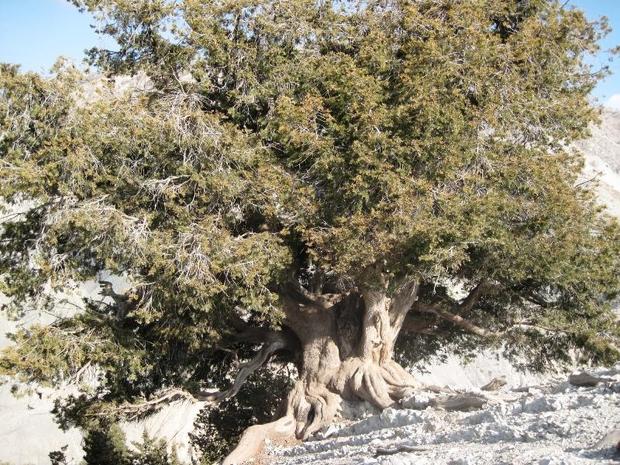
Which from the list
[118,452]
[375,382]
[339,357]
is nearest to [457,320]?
[339,357]

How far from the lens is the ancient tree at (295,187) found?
1405cm

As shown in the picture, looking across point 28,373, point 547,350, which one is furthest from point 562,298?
point 28,373

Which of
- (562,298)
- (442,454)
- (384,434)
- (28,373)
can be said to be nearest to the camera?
(442,454)

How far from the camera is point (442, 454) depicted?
29.6ft

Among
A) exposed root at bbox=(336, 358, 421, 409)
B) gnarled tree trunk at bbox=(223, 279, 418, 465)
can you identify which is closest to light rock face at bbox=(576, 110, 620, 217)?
gnarled tree trunk at bbox=(223, 279, 418, 465)

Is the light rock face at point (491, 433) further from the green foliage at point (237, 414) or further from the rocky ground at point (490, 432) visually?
the green foliage at point (237, 414)

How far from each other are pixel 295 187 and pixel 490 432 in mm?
6581

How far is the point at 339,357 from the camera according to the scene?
56.3ft

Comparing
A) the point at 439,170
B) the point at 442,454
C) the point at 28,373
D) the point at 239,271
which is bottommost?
the point at 442,454

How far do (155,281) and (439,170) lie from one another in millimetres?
5954

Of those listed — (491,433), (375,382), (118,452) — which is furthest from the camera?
(118,452)

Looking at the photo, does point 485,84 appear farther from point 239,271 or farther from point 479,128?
point 239,271

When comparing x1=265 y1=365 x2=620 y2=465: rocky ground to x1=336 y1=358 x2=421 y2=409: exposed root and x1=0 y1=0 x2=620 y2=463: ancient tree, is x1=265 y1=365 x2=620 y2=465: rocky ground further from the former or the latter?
x1=0 y1=0 x2=620 y2=463: ancient tree

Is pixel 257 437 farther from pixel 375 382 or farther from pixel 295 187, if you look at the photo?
pixel 295 187
